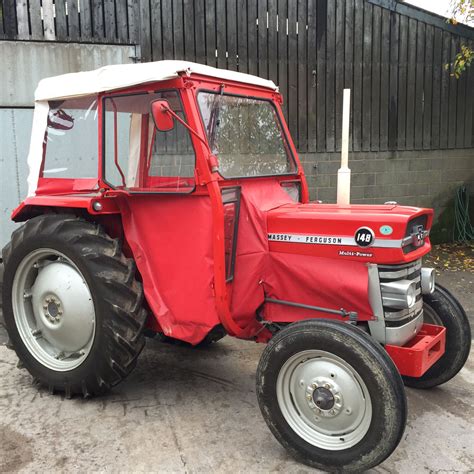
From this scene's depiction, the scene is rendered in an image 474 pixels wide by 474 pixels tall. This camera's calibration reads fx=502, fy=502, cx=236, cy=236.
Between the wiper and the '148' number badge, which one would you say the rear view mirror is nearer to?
the wiper

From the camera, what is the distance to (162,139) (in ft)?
10.9

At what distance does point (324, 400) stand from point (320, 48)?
6307 mm

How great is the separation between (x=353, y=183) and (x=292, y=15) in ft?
9.03

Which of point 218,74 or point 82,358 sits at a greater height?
point 218,74

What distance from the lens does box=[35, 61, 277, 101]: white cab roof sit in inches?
119

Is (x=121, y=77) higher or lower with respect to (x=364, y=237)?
higher

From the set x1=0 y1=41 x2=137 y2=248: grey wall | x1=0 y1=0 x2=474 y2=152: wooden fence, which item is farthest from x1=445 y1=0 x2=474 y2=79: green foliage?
x1=0 y1=41 x2=137 y2=248: grey wall

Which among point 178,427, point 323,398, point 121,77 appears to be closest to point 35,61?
point 121,77

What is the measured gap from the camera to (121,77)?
3158mm

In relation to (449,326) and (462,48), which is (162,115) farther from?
(462,48)

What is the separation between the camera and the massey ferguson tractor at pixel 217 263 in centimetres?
275

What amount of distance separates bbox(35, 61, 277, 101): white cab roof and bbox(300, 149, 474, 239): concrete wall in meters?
4.32

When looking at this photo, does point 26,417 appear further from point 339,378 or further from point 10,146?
point 10,146

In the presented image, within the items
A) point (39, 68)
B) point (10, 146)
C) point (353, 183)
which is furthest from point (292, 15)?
point (10, 146)
